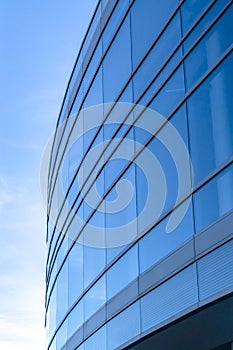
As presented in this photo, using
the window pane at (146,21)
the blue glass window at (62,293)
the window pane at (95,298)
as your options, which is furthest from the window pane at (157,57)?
the blue glass window at (62,293)

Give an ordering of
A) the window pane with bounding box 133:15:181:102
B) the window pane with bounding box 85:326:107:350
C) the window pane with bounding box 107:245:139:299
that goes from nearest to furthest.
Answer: the window pane with bounding box 133:15:181:102 → the window pane with bounding box 107:245:139:299 → the window pane with bounding box 85:326:107:350

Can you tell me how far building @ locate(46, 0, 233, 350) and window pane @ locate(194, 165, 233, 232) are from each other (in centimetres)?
3

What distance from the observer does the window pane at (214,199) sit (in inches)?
399

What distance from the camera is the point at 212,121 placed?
10.9 metres

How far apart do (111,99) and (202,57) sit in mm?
5579

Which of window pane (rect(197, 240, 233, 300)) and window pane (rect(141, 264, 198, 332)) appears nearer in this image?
window pane (rect(197, 240, 233, 300))

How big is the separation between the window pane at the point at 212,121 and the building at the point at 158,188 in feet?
0.06

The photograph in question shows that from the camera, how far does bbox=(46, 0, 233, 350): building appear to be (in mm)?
10602

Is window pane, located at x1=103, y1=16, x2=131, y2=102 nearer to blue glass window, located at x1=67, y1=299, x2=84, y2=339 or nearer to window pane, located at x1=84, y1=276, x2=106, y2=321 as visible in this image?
window pane, located at x1=84, y1=276, x2=106, y2=321

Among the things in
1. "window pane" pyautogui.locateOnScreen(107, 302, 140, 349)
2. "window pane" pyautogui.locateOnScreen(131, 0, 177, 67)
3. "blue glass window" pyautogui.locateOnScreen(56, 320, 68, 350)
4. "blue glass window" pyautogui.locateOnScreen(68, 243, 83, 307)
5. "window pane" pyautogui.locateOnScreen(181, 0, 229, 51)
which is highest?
"window pane" pyautogui.locateOnScreen(131, 0, 177, 67)

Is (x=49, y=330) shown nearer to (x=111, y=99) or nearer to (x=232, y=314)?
(x=111, y=99)

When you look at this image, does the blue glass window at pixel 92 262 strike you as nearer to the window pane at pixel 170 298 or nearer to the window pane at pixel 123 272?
the window pane at pixel 123 272

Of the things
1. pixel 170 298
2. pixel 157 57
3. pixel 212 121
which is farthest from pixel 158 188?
pixel 157 57

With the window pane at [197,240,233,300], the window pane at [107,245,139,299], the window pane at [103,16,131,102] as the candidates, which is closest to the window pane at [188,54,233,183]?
the window pane at [197,240,233,300]
